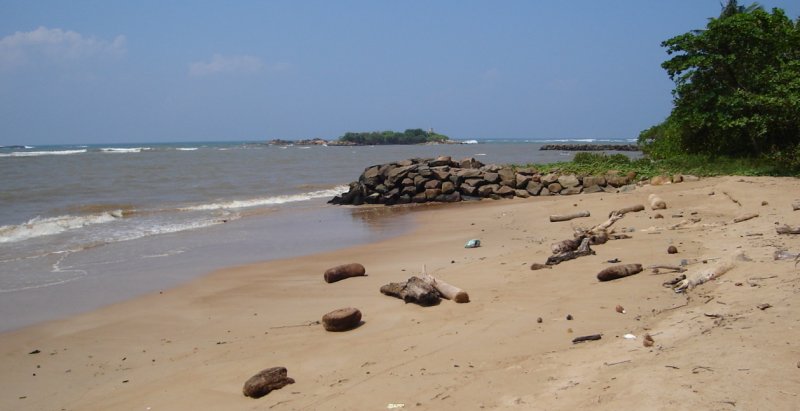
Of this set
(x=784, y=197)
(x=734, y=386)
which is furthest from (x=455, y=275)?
(x=784, y=197)

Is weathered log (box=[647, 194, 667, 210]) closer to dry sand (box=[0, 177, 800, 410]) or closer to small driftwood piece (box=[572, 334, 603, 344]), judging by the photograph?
dry sand (box=[0, 177, 800, 410])

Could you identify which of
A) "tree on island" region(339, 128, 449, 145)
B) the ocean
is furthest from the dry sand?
"tree on island" region(339, 128, 449, 145)

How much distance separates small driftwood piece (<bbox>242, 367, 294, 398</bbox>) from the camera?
441 cm

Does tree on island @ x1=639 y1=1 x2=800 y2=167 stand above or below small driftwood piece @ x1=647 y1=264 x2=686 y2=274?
above

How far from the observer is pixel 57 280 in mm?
9164

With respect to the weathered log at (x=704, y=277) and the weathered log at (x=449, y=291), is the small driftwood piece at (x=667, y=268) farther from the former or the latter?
the weathered log at (x=449, y=291)

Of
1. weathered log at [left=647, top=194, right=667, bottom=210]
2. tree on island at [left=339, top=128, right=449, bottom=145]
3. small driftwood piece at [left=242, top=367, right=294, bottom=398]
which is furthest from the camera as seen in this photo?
tree on island at [left=339, top=128, right=449, bottom=145]

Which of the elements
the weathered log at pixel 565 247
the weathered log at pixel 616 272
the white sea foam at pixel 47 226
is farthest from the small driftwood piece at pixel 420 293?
the white sea foam at pixel 47 226

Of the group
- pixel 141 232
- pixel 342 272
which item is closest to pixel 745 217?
pixel 342 272

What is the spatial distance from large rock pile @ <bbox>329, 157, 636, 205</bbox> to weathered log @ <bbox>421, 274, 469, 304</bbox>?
1301cm

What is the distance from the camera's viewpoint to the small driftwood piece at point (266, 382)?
4.41 m

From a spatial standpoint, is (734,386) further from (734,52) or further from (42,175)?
(42,175)

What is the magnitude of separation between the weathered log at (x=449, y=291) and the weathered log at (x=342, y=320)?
971mm

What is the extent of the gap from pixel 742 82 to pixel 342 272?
13.8 metres
